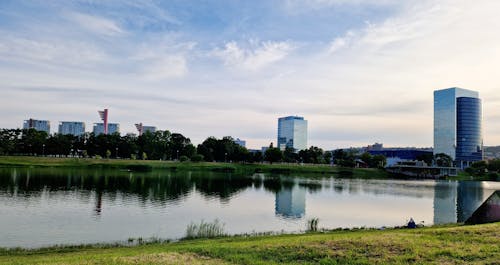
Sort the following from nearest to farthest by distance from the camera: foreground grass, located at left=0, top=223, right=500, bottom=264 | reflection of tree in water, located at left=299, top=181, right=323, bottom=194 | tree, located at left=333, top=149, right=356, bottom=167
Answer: foreground grass, located at left=0, top=223, right=500, bottom=264 → reflection of tree in water, located at left=299, top=181, right=323, bottom=194 → tree, located at left=333, top=149, right=356, bottom=167

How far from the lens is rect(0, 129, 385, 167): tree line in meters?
129

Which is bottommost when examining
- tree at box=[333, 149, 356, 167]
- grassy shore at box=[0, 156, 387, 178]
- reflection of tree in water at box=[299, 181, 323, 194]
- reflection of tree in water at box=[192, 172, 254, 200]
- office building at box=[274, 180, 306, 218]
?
office building at box=[274, 180, 306, 218]

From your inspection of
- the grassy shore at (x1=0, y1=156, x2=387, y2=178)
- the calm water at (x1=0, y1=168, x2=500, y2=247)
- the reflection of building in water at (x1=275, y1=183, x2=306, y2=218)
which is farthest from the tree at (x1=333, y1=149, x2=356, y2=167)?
the reflection of building in water at (x1=275, y1=183, x2=306, y2=218)

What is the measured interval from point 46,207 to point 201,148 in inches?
4755

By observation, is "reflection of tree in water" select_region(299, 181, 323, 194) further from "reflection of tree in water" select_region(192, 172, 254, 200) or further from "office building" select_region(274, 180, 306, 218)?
"reflection of tree in water" select_region(192, 172, 254, 200)

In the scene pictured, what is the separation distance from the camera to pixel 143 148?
5782 inches

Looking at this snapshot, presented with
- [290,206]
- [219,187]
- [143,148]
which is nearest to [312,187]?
[219,187]

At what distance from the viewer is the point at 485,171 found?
168625mm

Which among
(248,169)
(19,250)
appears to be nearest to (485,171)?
(248,169)

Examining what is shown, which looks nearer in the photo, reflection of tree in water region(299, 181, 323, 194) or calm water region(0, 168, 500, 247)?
calm water region(0, 168, 500, 247)

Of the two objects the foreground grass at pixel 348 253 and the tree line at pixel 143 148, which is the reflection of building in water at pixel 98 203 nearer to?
the foreground grass at pixel 348 253

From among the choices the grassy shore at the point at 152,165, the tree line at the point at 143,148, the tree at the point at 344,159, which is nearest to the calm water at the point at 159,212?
the grassy shore at the point at 152,165

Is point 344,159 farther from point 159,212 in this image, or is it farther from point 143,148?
point 159,212

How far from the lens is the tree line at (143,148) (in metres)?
129
